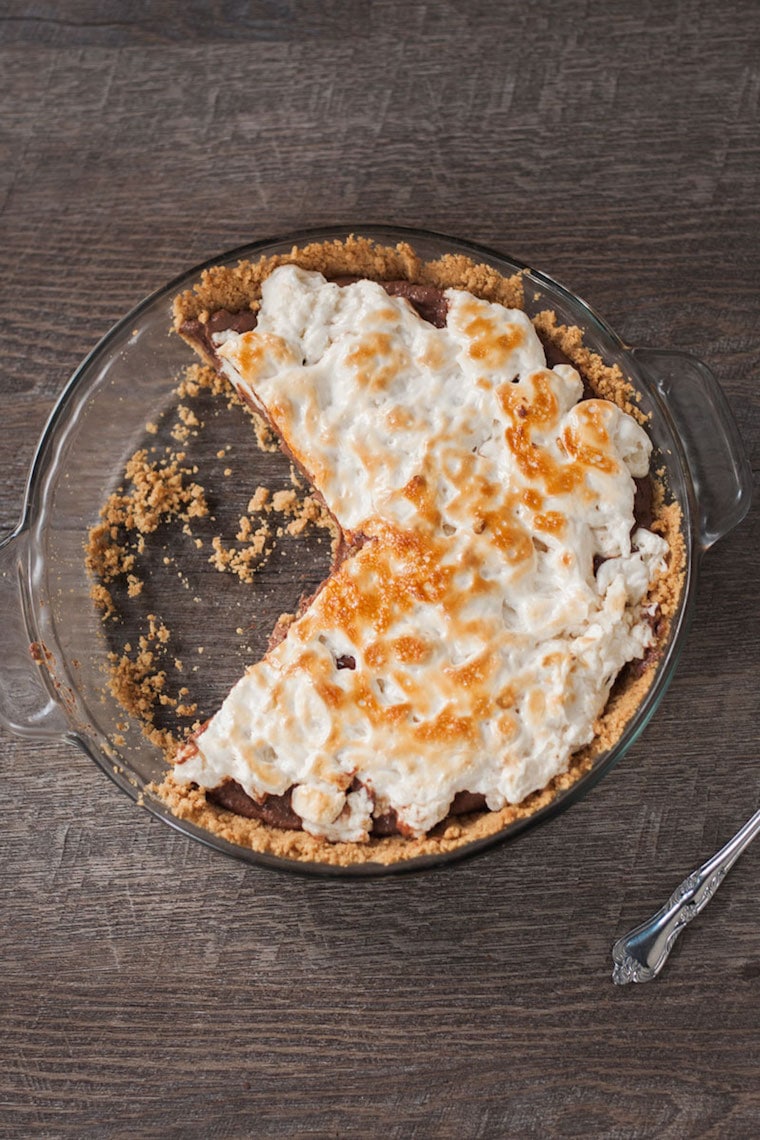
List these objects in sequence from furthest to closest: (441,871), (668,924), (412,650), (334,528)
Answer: (334,528) < (668,924) < (441,871) < (412,650)

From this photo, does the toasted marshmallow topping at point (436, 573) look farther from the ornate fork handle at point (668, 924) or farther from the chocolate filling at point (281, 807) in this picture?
the ornate fork handle at point (668, 924)

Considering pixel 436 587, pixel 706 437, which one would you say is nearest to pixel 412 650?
pixel 436 587

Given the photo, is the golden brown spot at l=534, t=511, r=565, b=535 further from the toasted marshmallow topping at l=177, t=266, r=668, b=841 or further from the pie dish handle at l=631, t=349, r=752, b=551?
the pie dish handle at l=631, t=349, r=752, b=551

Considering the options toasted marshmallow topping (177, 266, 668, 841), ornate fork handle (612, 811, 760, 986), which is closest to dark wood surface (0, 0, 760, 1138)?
ornate fork handle (612, 811, 760, 986)

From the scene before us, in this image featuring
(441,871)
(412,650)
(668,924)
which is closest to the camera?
(412,650)

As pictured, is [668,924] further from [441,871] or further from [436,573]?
[436,573]

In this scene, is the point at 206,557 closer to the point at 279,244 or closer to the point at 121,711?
the point at 121,711

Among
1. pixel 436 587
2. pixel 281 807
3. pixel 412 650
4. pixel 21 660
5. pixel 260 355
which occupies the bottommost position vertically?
pixel 281 807

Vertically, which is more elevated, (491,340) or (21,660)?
(491,340)
